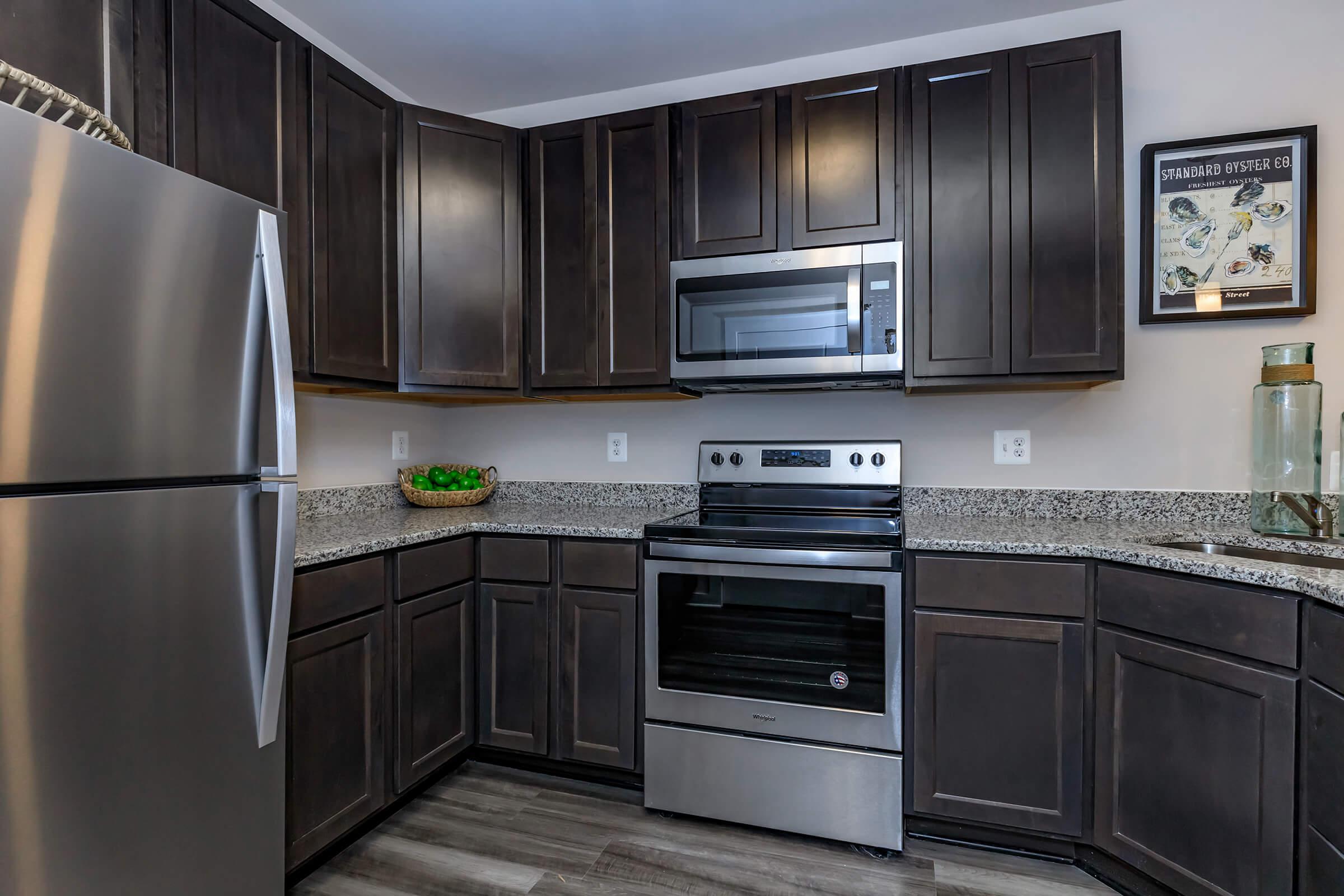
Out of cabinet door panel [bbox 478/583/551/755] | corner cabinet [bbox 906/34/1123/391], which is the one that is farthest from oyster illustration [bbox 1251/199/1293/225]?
cabinet door panel [bbox 478/583/551/755]

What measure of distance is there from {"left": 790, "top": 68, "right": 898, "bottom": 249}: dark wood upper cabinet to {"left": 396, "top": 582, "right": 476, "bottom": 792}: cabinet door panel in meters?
1.67

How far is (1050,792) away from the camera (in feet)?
5.81

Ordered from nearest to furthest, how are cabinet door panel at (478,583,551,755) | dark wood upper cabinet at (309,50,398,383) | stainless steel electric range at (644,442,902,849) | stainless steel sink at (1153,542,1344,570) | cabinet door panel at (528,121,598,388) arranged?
stainless steel sink at (1153,542,1344,570), stainless steel electric range at (644,442,902,849), dark wood upper cabinet at (309,50,398,383), cabinet door panel at (478,583,551,755), cabinet door panel at (528,121,598,388)

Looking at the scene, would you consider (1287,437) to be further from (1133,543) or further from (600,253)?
(600,253)

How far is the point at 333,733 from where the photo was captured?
1746 mm

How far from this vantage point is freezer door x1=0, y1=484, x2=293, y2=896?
3.20ft

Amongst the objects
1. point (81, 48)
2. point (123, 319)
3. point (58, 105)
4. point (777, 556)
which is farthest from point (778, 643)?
point (81, 48)

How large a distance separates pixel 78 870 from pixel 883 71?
2.68 meters

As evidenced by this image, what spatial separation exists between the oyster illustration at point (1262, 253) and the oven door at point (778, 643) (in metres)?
1.52

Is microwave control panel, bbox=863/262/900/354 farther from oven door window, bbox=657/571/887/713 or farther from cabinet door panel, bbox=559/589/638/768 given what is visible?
cabinet door panel, bbox=559/589/638/768

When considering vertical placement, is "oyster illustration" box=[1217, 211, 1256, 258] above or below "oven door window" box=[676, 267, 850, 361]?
above

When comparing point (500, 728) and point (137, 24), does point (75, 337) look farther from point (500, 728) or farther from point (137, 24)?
point (500, 728)

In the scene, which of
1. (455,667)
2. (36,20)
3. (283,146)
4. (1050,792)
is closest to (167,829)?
(455,667)

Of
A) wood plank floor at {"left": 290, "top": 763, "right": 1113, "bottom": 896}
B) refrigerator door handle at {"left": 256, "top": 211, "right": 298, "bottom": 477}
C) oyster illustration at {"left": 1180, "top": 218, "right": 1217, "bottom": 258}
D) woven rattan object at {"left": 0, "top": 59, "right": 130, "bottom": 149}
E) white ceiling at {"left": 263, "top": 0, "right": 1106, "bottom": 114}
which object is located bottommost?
wood plank floor at {"left": 290, "top": 763, "right": 1113, "bottom": 896}
